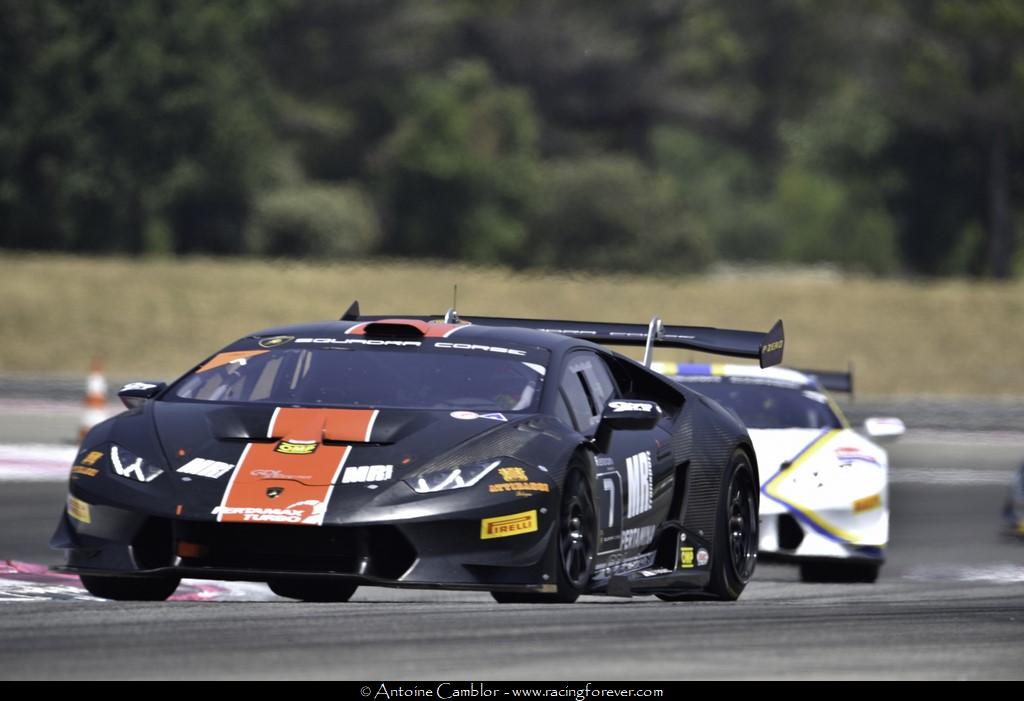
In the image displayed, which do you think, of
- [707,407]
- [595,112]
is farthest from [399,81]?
[707,407]

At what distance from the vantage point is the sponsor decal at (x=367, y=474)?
25.7 ft

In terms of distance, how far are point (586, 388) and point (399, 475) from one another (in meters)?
1.56

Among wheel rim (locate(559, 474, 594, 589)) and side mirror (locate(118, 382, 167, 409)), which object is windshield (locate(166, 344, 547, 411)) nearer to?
side mirror (locate(118, 382, 167, 409))

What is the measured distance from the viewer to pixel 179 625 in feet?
23.6

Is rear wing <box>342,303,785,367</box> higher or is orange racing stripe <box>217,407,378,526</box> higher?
rear wing <box>342,303,785,367</box>

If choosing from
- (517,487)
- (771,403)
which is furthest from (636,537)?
(771,403)

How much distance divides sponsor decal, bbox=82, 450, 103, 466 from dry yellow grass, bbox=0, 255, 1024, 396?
2935 cm

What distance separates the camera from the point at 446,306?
1607 inches

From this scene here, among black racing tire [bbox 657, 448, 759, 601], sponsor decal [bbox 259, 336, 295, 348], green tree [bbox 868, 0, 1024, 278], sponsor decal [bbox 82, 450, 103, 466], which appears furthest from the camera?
green tree [bbox 868, 0, 1024, 278]

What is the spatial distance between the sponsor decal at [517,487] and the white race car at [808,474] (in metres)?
4.88

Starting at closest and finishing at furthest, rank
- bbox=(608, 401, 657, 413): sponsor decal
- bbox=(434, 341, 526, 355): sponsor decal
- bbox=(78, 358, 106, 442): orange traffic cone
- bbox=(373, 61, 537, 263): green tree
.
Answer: bbox=(608, 401, 657, 413): sponsor decal
bbox=(434, 341, 526, 355): sponsor decal
bbox=(78, 358, 106, 442): orange traffic cone
bbox=(373, 61, 537, 263): green tree

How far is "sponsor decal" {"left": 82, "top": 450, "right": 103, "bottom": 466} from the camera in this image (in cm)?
824

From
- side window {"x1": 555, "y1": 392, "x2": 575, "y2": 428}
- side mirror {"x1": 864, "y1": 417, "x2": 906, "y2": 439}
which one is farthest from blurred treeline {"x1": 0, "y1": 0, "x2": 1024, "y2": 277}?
side window {"x1": 555, "y1": 392, "x2": 575, "y2": 428}

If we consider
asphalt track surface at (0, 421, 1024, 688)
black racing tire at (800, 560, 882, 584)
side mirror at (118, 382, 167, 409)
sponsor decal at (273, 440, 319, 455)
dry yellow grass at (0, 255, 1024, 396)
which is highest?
side mirror at (118, 382, 167, 409)
